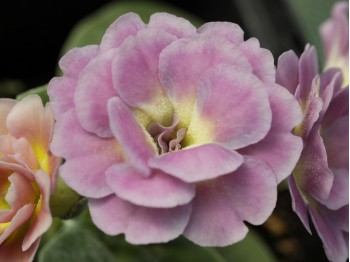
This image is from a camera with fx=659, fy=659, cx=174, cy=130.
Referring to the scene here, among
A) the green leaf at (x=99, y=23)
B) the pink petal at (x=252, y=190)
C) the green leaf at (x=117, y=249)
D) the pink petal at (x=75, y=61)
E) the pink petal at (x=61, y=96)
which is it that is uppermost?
the pink petal at (x=75, y=61)

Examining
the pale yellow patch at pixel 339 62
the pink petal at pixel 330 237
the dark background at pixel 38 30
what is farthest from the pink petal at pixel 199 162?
the dark background at pixel 38 30

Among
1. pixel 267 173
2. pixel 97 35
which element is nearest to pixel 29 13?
pixel 97 35

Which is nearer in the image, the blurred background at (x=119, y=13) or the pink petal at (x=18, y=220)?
the pink petal at (x=18, y=220)

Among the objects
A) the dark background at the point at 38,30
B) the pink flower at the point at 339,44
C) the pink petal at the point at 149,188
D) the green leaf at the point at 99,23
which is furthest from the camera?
the dark background at the point at 38,30

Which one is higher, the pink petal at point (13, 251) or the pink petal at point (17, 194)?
the pink petal at point (17, 194)

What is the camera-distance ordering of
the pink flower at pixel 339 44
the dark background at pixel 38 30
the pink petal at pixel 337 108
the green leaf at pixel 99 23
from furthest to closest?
the dark background at pixel 38 30
the green leaf at pixel 99 23
the pink flower at pixel 339 44
the pink petal at pixel 337 108

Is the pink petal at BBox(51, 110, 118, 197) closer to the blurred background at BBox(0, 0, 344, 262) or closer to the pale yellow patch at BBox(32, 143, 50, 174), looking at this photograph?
the pale yellow patch at BBox(32, 143, 50, 174)

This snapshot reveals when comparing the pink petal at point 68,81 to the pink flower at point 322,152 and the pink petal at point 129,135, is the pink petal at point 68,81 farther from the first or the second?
the pink flower at point 322,152
